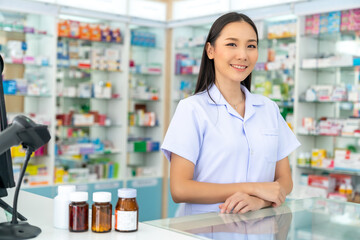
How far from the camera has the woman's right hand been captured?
206 cm

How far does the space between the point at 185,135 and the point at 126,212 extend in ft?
2.09

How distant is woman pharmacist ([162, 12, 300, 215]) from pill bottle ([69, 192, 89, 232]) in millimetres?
598

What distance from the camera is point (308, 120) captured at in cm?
541

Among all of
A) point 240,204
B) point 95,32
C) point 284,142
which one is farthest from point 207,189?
point 95,32

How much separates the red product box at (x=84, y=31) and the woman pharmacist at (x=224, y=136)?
13.7 ft

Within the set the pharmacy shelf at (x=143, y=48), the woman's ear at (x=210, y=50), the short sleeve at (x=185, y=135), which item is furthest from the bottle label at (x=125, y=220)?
the pharmacy shelf at (x=143, y=48)

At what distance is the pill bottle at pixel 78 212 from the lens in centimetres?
158

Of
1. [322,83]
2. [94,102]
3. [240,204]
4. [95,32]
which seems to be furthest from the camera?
[94,102]

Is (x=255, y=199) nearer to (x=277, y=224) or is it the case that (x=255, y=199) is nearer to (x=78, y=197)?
(x=277, y=224)

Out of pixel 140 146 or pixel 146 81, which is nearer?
pixel 140 146

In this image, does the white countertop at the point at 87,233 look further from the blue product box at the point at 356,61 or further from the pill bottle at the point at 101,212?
the blue product box at the point at 356,61

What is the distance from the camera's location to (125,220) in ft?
5.19

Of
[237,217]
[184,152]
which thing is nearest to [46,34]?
[184,152]

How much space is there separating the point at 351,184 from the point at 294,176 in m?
0.59
